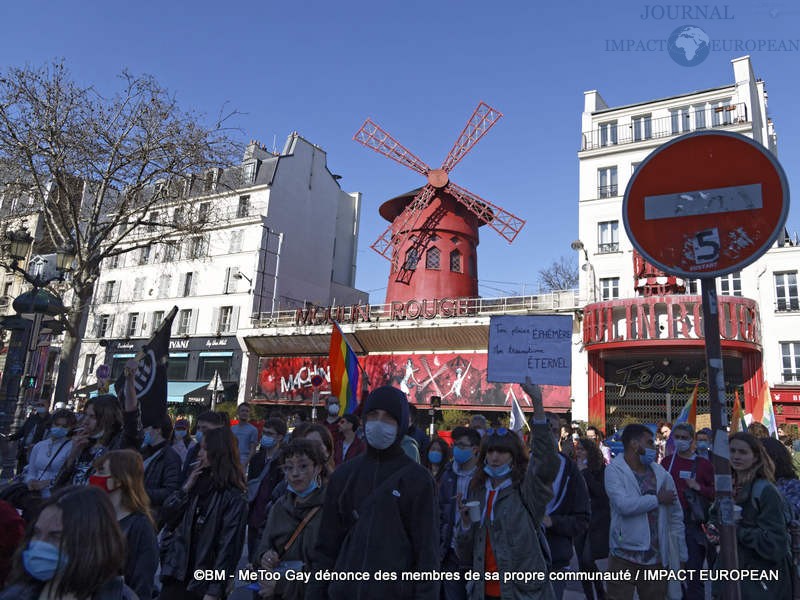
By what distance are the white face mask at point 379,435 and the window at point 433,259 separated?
23.0 m

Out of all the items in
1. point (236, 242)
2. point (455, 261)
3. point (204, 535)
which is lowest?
point (204, 535)

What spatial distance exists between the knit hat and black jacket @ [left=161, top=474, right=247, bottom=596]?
1.46m

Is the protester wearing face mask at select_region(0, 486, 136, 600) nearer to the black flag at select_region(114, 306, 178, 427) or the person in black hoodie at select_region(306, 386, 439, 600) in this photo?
the person in black hoodie at select_region(306, 386, 439, 600)

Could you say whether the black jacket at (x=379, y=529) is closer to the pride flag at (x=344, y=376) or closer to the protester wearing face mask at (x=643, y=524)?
the protester wearing face mask at (x=643, y=524)

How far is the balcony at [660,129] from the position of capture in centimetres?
2058

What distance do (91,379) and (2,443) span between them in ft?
83.9

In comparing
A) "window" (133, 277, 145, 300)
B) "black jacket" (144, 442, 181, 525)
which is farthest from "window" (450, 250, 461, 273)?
"black jacket" (144, 442, 181, 525)

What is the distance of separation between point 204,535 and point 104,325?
3460 centimetres

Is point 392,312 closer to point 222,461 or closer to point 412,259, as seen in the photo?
point 412,259

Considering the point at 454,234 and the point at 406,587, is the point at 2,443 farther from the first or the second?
the point at 454,234

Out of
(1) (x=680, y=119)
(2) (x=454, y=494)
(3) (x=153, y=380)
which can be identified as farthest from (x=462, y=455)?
(1) (x=680, y=119)

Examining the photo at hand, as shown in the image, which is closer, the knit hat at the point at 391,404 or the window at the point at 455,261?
the knit hat at the point at 391,404

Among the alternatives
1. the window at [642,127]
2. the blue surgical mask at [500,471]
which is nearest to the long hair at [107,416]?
the blue surgical mask at [500,471]

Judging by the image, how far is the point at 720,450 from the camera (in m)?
2.47
